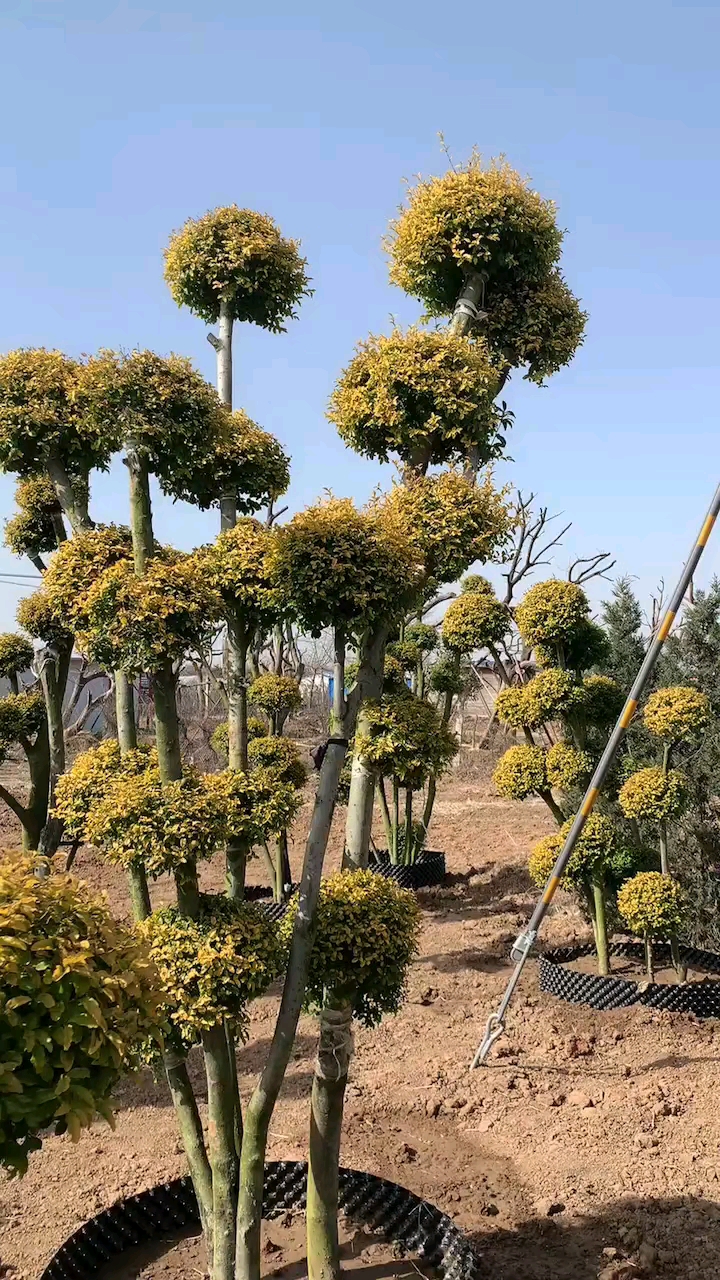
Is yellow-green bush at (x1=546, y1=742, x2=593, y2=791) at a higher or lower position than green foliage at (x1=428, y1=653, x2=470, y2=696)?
lower

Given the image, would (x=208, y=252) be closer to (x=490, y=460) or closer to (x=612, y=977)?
(x=490, y=460)

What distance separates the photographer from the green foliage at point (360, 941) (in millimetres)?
3357

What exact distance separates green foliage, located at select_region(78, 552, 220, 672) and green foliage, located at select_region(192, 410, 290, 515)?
787 mm

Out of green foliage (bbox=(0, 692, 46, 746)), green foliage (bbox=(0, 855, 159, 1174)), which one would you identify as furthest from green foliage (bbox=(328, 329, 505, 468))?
green foliage (bbox=(0, 692, 46, 746))

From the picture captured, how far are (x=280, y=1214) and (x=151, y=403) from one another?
3787 mm

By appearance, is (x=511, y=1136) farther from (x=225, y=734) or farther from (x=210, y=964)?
(x=225, y=734)

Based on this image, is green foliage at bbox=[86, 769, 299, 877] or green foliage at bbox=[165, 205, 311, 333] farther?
green foliage at bbox=[165, 205, 311, 333]

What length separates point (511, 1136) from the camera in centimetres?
477

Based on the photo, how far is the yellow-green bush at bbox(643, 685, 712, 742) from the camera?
20.5 ft

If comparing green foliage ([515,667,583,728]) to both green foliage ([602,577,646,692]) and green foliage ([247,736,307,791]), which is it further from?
green foliage ([602,577,646,692])

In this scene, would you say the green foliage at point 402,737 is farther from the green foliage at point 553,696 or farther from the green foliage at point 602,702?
the green foliage at point 602,702

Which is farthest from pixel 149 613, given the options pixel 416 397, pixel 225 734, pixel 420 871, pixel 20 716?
pixel 420 871

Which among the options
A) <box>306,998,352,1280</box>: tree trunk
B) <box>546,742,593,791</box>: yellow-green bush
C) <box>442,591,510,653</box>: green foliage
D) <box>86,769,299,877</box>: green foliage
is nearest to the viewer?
<box>86,769,299,877</box>: green foliage

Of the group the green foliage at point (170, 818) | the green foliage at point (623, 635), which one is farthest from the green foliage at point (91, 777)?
the green foliage at point (623, 635)
